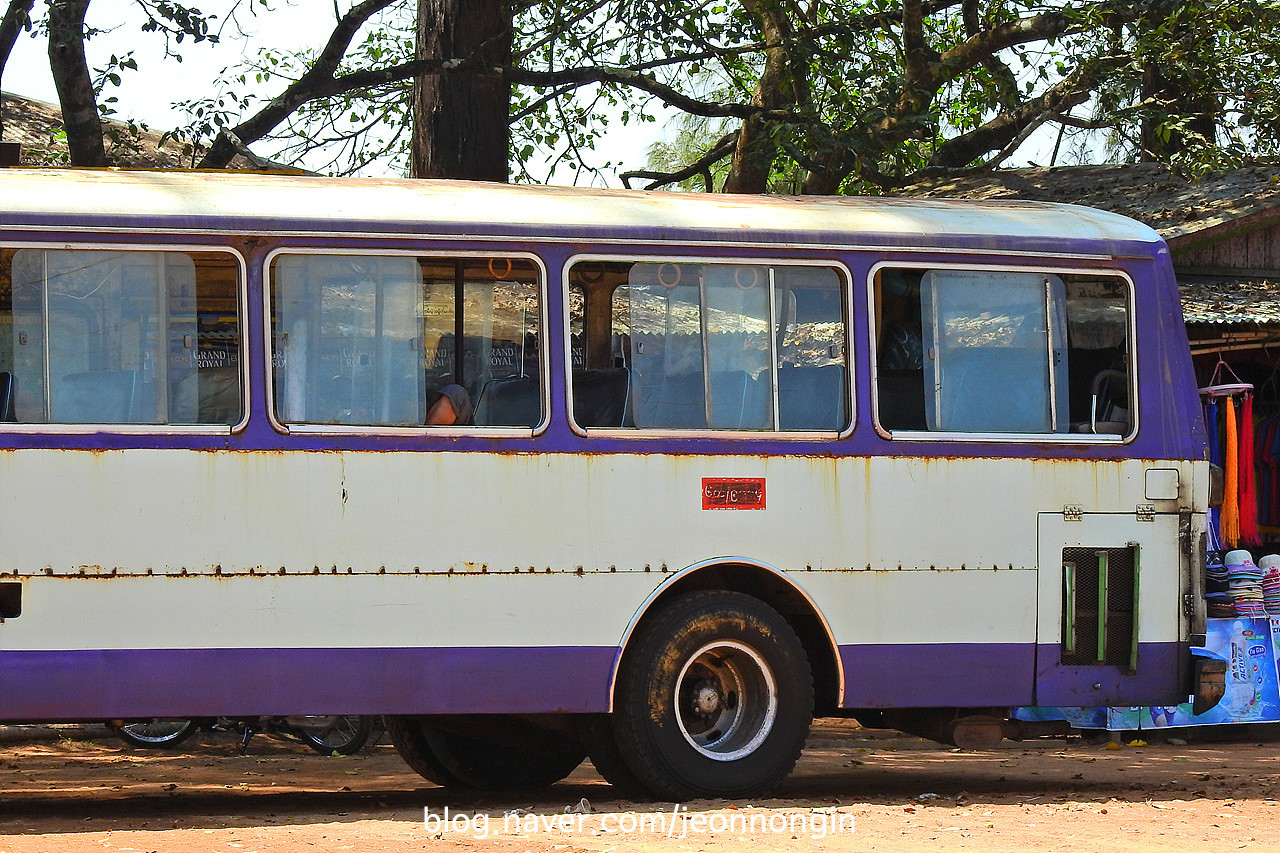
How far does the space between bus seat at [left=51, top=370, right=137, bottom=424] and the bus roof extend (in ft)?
2.06

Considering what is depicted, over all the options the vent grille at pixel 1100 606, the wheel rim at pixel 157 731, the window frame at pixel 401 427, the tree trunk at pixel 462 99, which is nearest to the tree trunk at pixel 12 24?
the tree trunk at pixel 462 99

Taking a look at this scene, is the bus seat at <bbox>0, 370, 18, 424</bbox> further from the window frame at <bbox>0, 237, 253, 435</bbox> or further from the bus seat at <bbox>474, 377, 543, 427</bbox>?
the bus seat at <bbox>474, 377, 543, 427</bbox>

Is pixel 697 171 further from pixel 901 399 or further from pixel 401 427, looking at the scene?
pixel 401 427

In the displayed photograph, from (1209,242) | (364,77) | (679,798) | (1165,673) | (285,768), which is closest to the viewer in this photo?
(679,798)

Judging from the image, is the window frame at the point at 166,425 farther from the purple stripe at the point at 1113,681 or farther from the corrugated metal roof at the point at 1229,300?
the corrugated metal roof at the point at 1229,300

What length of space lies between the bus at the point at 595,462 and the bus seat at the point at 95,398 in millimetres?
13

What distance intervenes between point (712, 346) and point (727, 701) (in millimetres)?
1685

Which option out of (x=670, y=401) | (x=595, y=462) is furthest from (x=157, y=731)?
(x=670, y=401)

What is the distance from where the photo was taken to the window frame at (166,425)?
6305mm

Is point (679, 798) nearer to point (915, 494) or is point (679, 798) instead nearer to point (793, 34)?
point (915, 494)

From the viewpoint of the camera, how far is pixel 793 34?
39.7ft

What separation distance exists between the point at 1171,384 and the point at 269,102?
7413 mm

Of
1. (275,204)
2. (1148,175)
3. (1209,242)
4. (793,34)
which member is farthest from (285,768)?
(1148,175)

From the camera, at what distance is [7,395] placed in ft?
20.6
